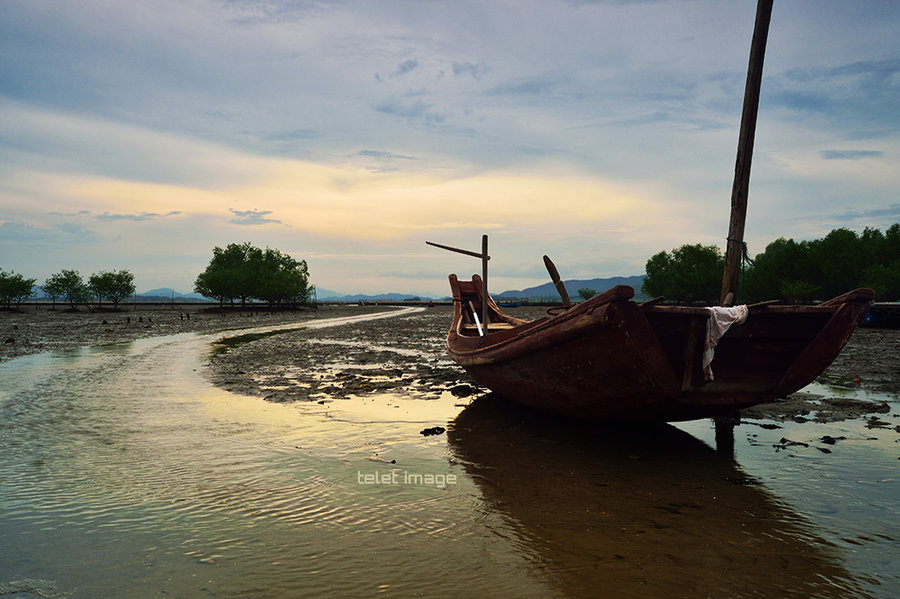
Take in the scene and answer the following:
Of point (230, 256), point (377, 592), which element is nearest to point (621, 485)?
point (377, 592)

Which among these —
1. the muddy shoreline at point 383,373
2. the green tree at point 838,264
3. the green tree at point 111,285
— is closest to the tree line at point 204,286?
the green tree at point 111,285

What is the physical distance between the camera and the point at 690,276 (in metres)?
82.1

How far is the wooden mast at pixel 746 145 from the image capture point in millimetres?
8406

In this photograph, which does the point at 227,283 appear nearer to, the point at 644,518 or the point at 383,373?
the point at 383,373

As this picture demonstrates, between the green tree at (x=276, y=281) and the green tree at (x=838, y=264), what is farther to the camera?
the green tree at (x=276, y=281)

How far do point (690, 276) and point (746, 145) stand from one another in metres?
80.4

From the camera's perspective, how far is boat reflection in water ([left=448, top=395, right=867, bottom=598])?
151 inches

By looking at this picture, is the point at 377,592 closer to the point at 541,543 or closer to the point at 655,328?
the point at 541,543

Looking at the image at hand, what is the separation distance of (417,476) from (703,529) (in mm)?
2960

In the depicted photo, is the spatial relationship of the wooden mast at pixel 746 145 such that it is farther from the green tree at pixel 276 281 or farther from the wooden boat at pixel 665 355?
the green tree at pixel 276 281

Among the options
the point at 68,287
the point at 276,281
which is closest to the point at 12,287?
the point at 68,287

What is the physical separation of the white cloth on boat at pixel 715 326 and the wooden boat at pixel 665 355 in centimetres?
8

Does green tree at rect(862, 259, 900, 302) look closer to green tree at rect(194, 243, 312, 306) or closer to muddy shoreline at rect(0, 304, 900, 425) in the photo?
muddy shoreline at rect(0, 304, 900, 425)

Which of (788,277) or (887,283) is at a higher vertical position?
(788,277)
